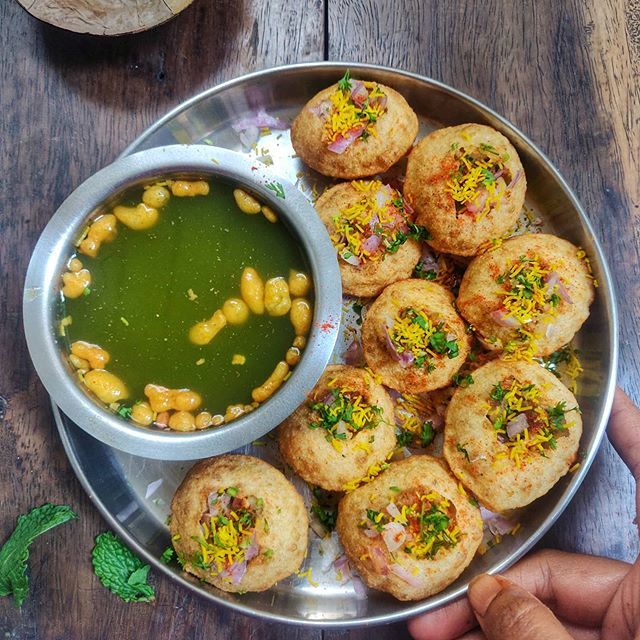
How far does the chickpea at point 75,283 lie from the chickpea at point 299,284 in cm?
73

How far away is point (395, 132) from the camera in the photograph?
252 cm

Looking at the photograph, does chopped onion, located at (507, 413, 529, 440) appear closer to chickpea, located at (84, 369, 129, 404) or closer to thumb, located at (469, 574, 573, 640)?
thumb, located at (469, 574, 573, 640)

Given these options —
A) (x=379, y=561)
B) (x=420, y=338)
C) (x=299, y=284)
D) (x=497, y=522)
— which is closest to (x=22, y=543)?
(x=379, y=561)

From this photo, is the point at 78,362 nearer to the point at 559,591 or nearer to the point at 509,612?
the point at 509,612

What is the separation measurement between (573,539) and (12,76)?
3.16m

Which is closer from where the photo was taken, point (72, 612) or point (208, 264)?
point (208, 264)

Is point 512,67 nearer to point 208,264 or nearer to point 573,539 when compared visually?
point 208,264

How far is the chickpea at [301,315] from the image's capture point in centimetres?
236

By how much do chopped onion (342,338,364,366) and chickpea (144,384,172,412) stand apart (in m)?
0.76

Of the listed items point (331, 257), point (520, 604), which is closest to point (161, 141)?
point (331, 257)

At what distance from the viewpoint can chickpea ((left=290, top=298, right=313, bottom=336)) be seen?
2.36 metres

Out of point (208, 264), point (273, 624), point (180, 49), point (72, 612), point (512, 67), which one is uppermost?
point (512, 67)

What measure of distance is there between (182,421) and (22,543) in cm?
98

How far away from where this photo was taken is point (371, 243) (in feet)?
8.13
